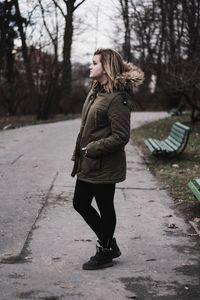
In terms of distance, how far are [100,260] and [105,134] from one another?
1.15m

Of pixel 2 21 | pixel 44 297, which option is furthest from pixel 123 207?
pixel 2 21

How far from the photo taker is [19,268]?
4.97 metres

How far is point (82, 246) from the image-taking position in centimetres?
570

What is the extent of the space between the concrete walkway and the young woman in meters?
0.37

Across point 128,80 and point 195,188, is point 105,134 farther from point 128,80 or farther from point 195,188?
point 195,188

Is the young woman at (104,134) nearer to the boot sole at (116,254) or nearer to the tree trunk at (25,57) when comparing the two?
the boot sole at (116,254)

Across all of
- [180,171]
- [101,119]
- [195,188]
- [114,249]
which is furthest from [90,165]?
[180,171]

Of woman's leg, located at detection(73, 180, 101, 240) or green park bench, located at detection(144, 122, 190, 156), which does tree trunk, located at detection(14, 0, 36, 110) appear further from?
woman's leg, located at detection(73, 180, 101, 240)

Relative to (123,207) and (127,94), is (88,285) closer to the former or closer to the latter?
(127,94)

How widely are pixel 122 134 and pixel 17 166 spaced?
667 cm

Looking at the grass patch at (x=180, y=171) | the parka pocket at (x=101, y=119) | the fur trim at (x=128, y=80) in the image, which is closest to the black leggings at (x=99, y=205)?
the parka pocket at (x=101, y=119)

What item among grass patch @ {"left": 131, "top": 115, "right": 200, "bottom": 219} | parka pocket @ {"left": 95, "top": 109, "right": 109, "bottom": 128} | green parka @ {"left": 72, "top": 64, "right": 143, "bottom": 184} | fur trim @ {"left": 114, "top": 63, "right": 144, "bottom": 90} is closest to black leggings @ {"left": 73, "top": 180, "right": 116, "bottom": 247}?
green parka @ {"left": 72, "top": 64, "right": 143, "bottom": 184}

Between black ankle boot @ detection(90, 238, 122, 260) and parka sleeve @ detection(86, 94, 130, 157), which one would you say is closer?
parka sleeve @ detection(86, 94, 130, 157)

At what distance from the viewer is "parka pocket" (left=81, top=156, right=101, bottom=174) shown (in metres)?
4.84
